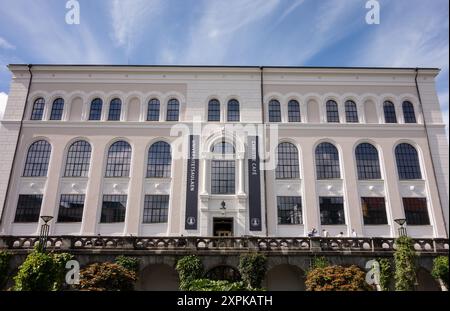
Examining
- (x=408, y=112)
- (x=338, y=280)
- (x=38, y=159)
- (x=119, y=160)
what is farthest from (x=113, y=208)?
(x=408, y=112)

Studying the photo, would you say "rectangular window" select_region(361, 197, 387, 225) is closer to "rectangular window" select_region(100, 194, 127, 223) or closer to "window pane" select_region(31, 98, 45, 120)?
"rectangular window" select_region(100, 194, 127, 223)

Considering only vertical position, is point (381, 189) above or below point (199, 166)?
below

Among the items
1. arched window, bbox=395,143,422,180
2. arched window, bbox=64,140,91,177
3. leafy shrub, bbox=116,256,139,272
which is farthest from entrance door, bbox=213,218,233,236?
arched window, bbox=395,143,422,180

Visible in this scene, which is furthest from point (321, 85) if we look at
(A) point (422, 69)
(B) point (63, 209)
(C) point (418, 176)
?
(B) point (63, 209)

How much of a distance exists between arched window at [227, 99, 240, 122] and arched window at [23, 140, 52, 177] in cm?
1595

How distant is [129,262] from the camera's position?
19.9 metres

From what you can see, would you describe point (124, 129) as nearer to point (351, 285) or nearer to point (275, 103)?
point (275, 103)

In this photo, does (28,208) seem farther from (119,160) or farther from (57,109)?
(57,109)

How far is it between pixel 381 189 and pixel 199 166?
1539 cm

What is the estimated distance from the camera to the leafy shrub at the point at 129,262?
779 inches

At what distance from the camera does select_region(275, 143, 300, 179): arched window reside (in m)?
27.6

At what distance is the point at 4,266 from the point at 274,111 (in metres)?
23.0

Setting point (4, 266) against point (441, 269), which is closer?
point (4, 266)

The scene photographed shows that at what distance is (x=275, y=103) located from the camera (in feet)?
97.9
